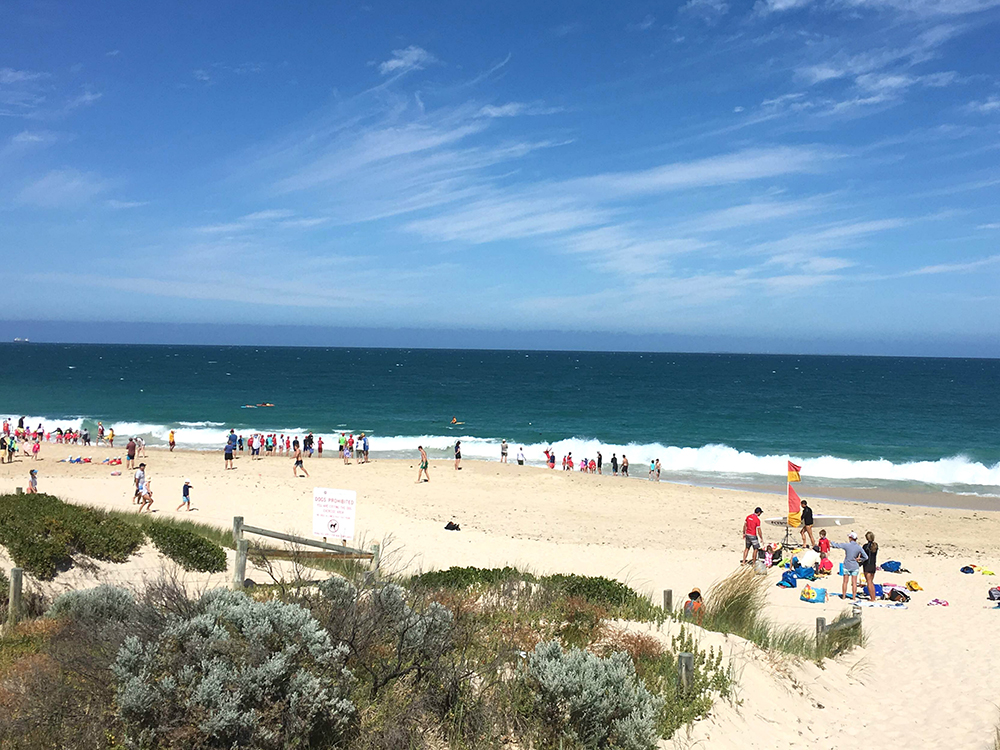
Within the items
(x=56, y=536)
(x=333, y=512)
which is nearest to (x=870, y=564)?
(x=333, y=512)

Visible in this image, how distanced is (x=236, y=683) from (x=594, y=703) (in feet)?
8.93

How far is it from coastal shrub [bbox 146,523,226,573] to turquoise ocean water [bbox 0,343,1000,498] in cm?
2691

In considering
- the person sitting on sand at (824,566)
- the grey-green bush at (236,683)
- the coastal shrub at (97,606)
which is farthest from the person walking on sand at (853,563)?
the coastal shrub at (97,606)

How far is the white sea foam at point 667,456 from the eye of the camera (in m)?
36.8

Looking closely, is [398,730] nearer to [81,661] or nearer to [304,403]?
[81,661]

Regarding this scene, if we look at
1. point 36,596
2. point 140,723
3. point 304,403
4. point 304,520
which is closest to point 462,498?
point 304,520

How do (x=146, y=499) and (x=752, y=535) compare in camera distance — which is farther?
(x=146, y=499)

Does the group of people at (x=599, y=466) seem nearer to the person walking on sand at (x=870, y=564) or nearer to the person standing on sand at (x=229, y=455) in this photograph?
the person standing on sand at (x=229, y=455)

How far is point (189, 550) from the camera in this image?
12031 millimetres

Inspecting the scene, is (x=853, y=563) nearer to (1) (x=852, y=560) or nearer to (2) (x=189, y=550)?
(1) (x=852, y=560)

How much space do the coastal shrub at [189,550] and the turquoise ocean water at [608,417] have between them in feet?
88.3

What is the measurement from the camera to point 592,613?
26.5 feet

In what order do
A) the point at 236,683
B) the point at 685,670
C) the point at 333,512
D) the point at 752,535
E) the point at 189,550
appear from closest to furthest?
1. the point at 236,683
2. the point at 685,670
3. the point at 333,512
4. the point at 189,550
5. the point at 752,535

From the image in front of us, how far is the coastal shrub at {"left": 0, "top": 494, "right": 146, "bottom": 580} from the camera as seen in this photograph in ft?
34.2
